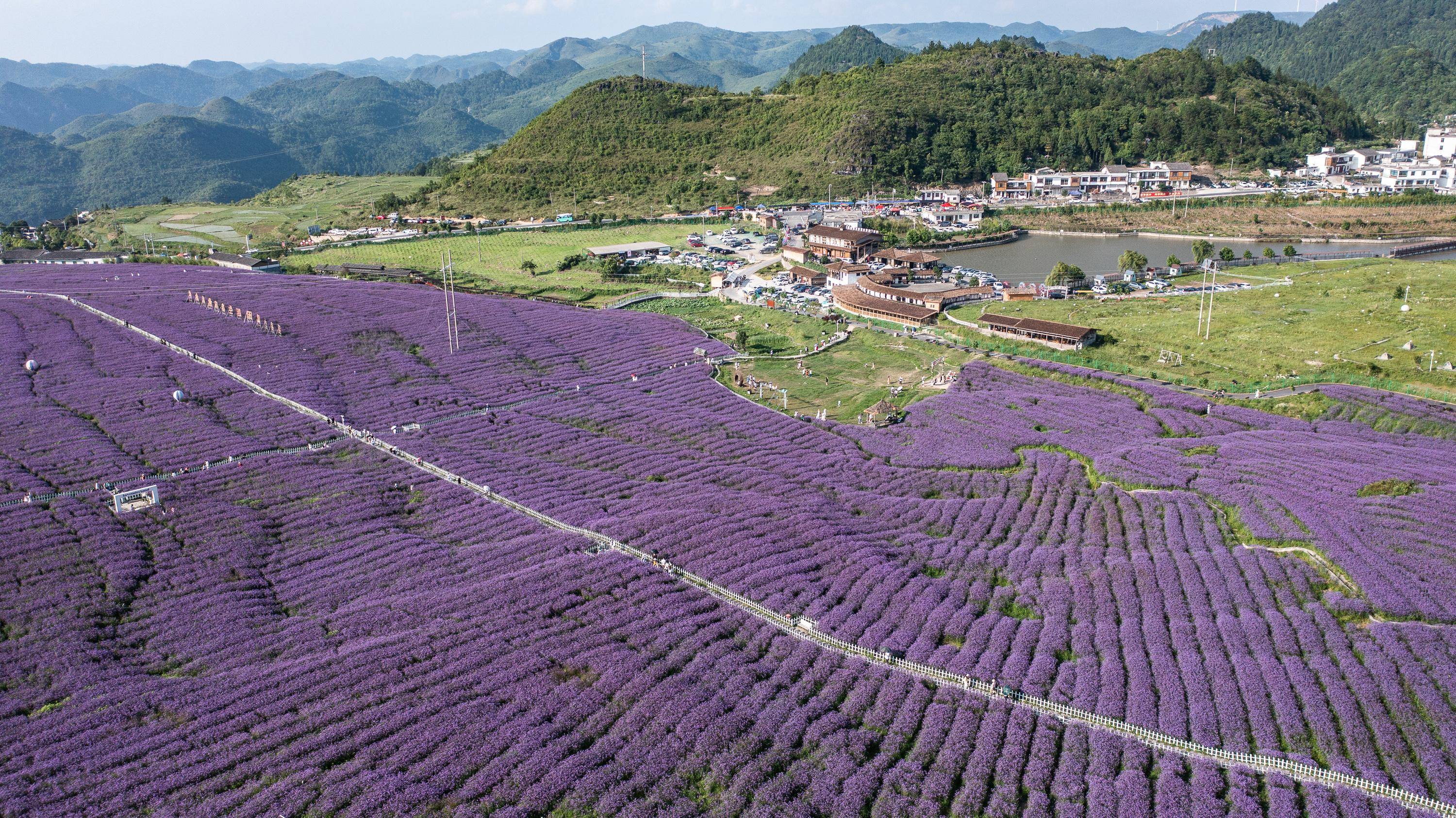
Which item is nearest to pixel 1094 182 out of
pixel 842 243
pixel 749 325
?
pixel 842 243

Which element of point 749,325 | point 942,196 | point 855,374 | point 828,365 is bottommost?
point 855,374

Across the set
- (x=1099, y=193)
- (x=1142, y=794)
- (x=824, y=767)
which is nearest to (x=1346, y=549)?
(x=1142, y=794)

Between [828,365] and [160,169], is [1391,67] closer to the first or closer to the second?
[828,365]

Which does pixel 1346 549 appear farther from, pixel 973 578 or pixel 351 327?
pixel 351 327

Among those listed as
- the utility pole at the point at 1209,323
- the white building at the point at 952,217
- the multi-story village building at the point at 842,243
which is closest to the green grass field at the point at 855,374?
the utility pole at the point at 1209,323

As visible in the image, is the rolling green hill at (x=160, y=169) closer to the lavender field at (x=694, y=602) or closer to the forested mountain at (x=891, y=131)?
the forested mountain at (x=891, y=131)

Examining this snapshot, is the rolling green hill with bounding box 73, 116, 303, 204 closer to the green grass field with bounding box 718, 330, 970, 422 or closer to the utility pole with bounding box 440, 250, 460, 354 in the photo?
the utility pole with bounding box 440, 250, 460, 354
